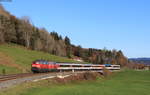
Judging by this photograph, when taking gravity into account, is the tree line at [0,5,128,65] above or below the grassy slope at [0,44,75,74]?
above

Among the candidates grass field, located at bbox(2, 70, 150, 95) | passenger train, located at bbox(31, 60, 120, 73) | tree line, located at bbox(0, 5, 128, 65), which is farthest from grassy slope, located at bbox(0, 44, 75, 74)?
grass field, located at bbox(2, 70, 150, 95)

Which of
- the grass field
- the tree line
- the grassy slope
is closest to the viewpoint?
the grass field

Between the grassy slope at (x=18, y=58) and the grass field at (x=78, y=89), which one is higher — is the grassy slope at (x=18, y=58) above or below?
above

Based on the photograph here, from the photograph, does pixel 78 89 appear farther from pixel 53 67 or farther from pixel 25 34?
pixel 25 34

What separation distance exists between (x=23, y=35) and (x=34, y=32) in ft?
41.1

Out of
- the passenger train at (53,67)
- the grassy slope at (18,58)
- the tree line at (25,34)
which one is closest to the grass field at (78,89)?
the passenger train at (53,67)

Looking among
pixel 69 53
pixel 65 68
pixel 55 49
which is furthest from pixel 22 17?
pixel 69 53

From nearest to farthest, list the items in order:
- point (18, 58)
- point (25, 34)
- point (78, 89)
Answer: point (78, 89) < point (18, 58) < point (25, 34)

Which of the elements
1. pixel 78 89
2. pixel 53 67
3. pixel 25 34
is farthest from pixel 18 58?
pixel 78 89

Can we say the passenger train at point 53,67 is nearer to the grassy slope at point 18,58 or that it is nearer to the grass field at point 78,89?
the grassy slope at point 18,58

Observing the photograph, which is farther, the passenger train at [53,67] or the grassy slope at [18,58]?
the grassy slope at [18,58]

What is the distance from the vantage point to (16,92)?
25.1m

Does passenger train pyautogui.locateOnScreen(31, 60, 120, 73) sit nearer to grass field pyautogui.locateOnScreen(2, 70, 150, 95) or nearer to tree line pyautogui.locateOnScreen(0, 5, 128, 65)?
grass field pyautogui.locateOnScreen(2, 70, 150, 95)

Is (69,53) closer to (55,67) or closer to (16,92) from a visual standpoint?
(55,67)
